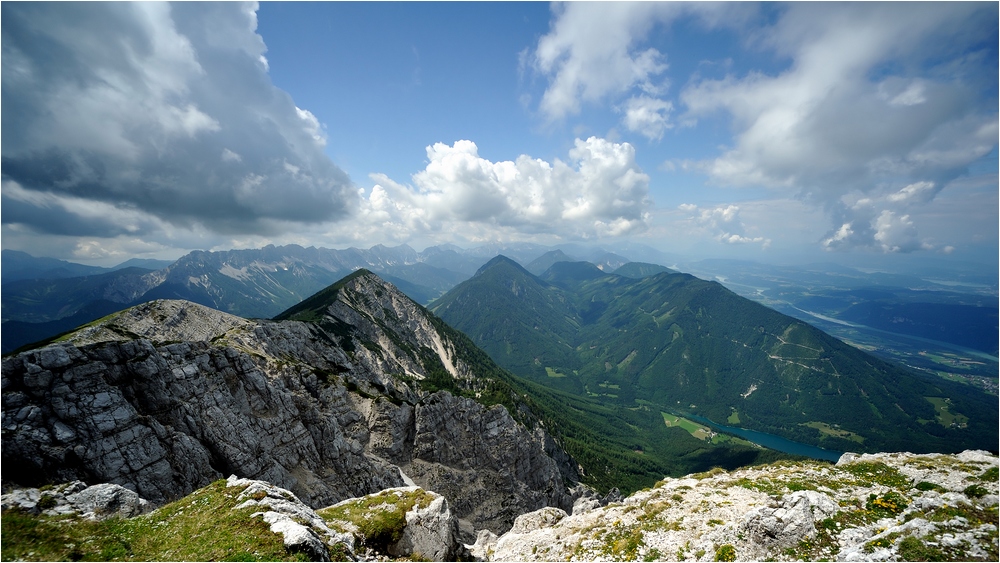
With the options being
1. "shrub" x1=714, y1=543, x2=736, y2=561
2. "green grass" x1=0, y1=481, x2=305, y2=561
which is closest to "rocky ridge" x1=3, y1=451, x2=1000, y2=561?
"shrub" x1=714, y1=543, x2=736, y2=561

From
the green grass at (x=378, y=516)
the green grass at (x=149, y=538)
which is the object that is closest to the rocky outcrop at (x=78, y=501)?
the green grass at (x=149, y=538)

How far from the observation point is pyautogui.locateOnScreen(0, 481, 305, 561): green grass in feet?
64.5

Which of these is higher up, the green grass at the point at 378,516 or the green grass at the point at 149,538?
the green grass at the point at 149,538

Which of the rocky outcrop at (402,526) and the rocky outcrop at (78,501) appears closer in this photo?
the rocky outcrop at (78,501)

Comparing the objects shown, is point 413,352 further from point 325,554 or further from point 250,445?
point 325,554

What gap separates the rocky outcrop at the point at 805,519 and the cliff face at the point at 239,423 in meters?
44.9

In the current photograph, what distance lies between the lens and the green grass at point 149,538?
19.7m

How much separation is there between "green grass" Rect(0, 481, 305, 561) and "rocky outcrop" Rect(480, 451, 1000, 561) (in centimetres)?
2141

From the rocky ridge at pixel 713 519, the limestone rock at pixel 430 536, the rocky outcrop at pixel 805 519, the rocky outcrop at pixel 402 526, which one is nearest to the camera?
the rocky outcrop at pixel 805 519

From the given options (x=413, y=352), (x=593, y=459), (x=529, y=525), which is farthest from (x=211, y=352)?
(x=593, y=459)

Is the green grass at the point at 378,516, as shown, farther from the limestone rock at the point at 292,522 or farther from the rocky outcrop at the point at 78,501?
the rocky outcrop at the point at 78,501

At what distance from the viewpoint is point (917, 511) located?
20.5 metres

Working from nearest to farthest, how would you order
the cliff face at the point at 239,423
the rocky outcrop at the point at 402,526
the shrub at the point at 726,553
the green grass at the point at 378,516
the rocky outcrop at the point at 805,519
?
the rocky outcrop at the point at 805,519 < the shrub at the point at 726,553 < the green grass at the point at 378,516 < the rocky outcrop at the point at 402,526 < the cliff face at the point at 239,423

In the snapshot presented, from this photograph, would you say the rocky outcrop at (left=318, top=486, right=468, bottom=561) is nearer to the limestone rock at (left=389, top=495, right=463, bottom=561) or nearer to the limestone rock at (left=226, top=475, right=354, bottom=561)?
the limestone rock at (left=389, top=495, right=463, bottom=561)
